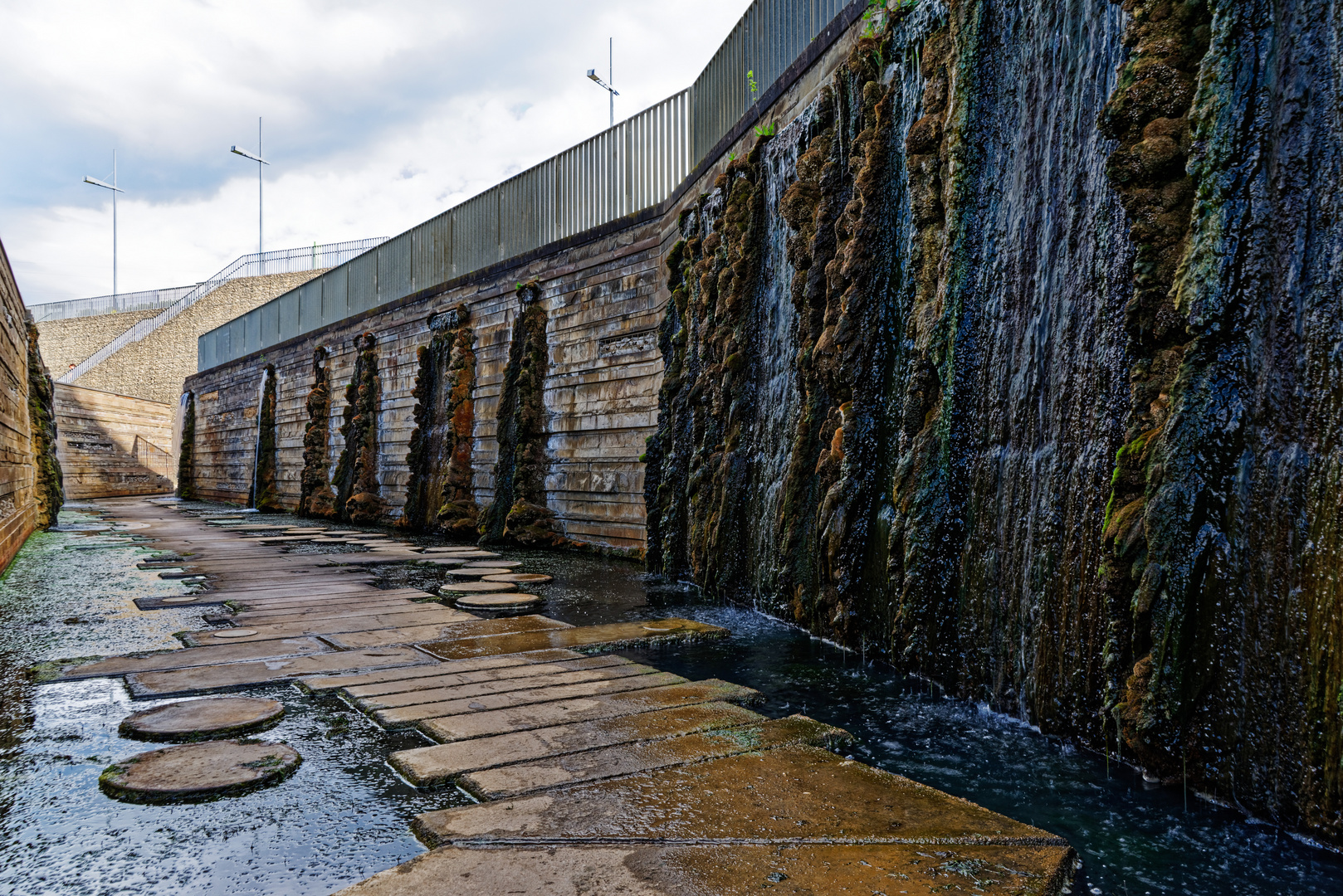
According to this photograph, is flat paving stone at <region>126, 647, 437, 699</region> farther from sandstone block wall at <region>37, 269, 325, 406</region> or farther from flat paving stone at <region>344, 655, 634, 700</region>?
sandstone block wall at <region>37, 269, 325, 406</region>

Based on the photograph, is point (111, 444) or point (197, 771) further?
point (111, 444)

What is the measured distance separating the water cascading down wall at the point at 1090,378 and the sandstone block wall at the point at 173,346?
3119 cm

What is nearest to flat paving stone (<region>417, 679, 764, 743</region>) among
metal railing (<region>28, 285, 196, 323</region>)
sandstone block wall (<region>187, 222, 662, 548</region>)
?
sandstone block wall (<region>187, 222, 662, 548</region>)

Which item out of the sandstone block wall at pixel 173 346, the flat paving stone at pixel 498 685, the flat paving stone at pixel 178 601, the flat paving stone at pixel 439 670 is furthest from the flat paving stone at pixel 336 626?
the sandstone block wall at pixel 173 346

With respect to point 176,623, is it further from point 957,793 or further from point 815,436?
point 957,793

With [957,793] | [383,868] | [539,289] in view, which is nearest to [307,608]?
[383,868]

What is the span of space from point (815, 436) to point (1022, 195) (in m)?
2.20

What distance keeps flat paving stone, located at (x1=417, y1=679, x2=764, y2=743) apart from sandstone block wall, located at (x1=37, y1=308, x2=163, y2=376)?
4014 cm

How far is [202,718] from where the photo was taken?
9.80 feet

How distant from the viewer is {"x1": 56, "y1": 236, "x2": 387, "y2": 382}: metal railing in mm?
32812

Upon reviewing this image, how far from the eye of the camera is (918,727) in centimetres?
308

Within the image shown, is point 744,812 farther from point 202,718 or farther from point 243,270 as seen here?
point 243,270

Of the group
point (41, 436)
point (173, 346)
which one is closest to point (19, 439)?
point (41, 436)

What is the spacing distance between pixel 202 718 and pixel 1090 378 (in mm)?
3413
